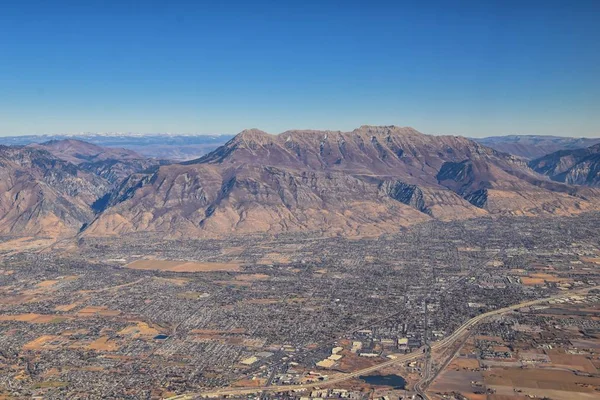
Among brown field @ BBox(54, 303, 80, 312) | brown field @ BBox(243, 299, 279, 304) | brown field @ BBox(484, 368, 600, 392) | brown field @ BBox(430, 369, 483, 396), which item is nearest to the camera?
brown field @ BBox(484, 368, 600, 392)

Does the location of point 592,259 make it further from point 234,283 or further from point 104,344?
point 104,344

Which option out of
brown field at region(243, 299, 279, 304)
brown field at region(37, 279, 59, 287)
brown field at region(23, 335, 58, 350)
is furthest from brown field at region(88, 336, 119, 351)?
brown field at region(37, 279, 59, 287)

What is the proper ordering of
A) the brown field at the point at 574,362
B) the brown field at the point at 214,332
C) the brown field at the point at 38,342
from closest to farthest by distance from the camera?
1. the brown field at the point at 574,362
2. the brown field at the point at 38,342
3. the brown field at the point at 214,332

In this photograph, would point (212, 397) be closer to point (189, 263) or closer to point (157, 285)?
point (157, 285)

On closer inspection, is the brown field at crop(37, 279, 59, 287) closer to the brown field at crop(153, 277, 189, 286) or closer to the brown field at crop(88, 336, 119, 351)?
the brown field at crop(153, 277, 189, 286)

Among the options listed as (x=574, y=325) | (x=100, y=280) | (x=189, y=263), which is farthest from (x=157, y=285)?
(x=574, y=325)

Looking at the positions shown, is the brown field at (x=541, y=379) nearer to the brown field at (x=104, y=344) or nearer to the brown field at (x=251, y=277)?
the brown field at (x=104, y=344)

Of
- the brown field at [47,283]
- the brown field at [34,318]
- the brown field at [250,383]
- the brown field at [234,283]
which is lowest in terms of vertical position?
the brown field at [47,283]

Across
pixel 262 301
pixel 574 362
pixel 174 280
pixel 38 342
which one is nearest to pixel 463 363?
pixel 574 362

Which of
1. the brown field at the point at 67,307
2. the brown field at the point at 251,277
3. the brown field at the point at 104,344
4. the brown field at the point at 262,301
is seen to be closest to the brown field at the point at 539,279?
the brown field at the point at 262,301
